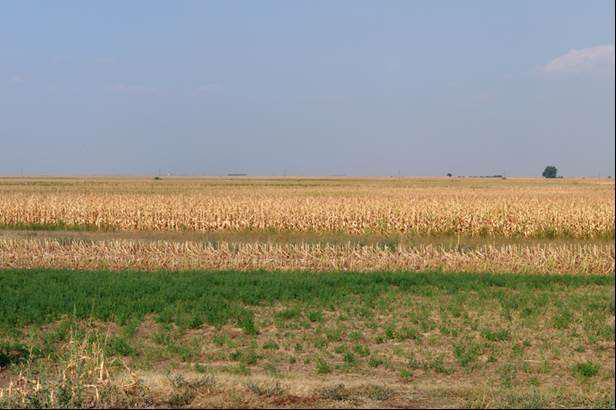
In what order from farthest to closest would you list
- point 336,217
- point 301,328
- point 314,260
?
point 336,217 < point 314,260 < point 301,328

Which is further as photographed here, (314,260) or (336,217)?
(336,217)

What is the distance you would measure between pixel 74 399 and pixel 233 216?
25.5 meters

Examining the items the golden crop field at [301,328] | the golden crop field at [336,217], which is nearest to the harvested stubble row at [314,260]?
the golden crop field at [301,328]

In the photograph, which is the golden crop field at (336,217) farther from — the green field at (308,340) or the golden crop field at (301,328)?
the green field at (308,340)

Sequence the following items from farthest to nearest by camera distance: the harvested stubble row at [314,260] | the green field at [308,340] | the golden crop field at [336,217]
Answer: the golden crop field at [336,217]
the harvested stubble row at [314,260]
the green field at [308,340]

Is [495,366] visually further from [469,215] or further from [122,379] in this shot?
[469,215]

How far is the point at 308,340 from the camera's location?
36.1ft

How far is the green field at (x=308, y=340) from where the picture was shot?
807 cm

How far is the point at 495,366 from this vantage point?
382 inches

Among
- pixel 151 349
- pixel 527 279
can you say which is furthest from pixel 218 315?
pixel 527 279

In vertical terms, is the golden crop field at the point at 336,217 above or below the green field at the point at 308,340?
above

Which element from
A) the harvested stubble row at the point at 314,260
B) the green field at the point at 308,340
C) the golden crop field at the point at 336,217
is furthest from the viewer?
the golden crop field at the point at 336,217

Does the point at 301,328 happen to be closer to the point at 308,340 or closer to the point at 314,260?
the point at 308,340

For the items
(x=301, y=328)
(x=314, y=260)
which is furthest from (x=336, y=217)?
(x=301, y=328)
